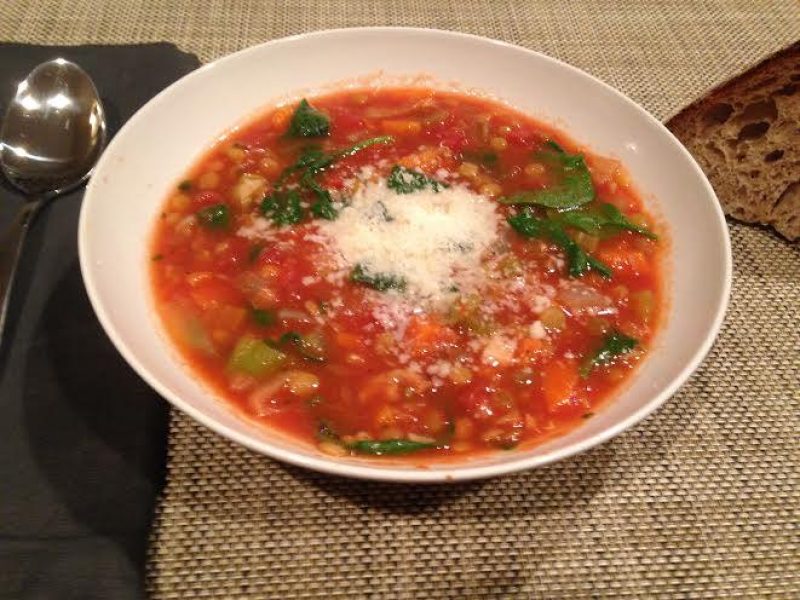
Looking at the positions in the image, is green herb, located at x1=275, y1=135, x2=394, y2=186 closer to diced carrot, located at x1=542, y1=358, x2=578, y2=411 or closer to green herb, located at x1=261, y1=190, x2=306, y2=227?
green herb, located at x1=261, y1=190, x2=306, y2=227

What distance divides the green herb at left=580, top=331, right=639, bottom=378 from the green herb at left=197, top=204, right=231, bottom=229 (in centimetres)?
160

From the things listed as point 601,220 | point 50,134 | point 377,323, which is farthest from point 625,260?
point 50,134

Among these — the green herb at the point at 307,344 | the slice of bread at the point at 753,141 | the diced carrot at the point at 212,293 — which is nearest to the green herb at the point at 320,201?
the diced carrot at the point at 212,293

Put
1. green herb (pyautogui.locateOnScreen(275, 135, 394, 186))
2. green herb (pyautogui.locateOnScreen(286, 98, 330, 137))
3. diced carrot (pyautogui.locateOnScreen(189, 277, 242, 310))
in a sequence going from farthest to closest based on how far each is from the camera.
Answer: green herb (pyautogui.locateOnScreen(286, 98, 330, 137)), green herb (pyautogui.locateOnScreen(275, 135, 394, 186)), diced carrot (pyautogui.locateOnScreen(189, 277, 242, 310))

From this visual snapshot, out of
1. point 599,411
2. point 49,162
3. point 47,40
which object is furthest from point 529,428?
point 47,40

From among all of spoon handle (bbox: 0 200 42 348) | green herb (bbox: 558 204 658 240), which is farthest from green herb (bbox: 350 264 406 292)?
spoon handle (bbox: 0 200 42 348)

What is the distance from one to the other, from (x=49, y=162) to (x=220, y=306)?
52.5 inches

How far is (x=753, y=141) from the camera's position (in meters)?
3.63

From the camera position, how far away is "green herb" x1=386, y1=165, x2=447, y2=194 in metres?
3.13

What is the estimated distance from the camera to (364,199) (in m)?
3.08

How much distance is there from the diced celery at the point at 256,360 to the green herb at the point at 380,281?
1.49 ft

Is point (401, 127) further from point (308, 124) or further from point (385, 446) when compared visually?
point (385, 446)

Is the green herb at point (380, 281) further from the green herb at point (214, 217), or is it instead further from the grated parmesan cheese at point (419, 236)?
the green herb at point (214, 217)

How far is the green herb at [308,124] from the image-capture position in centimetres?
346
